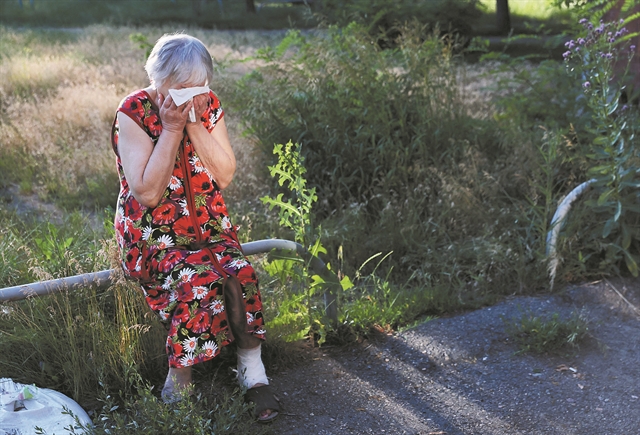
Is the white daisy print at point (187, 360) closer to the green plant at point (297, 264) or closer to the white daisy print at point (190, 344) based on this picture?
the white daisy print at point (190, 344)

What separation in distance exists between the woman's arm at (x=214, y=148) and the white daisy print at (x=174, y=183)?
0.48 ft

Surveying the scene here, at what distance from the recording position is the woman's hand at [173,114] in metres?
3.06

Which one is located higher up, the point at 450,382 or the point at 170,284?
the point at 170,284

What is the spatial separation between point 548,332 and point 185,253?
76.6 inches

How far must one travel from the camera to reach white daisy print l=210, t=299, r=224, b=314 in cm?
306

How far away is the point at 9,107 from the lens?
26.4 ft

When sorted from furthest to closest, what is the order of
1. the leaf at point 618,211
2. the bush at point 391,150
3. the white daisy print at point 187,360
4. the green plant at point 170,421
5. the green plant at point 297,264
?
the bush at point 391,150 < the leaf at point 618,211 < the green plant at point 297,264 < the white daisy print at point 187,360 < the green plant at point 170,421

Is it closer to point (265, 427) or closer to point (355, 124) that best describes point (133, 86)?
point (355, 124)

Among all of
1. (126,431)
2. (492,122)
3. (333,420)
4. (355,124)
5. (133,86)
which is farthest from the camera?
(133,86)

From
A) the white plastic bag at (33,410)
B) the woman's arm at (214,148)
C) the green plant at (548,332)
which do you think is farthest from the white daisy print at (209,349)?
the green plant at (548,332)

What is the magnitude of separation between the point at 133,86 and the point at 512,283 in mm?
6309

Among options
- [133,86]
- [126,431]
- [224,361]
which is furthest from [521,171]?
[133,86]

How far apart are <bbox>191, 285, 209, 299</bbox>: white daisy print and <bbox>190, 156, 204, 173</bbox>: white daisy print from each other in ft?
1.89

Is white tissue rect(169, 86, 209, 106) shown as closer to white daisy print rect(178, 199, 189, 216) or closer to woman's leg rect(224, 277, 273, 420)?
white daisy print rect(178, 199, 189, 216)
